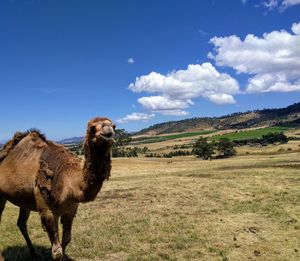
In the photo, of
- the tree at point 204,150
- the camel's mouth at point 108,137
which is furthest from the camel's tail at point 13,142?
the tree at point 204,150

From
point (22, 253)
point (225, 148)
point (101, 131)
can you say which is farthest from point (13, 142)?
point (225, 148)

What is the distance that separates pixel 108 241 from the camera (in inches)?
439

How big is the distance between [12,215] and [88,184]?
9.02m

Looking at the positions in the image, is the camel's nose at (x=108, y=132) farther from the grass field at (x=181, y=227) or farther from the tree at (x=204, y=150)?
the tree at (x=204, y=150)

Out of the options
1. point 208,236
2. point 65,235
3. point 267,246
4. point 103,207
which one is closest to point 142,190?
point 103,207

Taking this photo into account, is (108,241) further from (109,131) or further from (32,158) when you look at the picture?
(109,131)

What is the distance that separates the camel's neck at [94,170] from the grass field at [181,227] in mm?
3035

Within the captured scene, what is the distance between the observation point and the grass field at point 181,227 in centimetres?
1023

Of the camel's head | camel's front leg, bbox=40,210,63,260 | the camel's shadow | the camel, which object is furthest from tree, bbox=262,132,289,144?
the camel's head

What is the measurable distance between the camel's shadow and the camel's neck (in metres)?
2.97

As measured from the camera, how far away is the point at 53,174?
8.24 m

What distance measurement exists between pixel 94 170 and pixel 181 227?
5.78 m

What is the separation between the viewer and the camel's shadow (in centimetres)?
998

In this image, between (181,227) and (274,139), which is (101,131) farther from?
(274,139)
